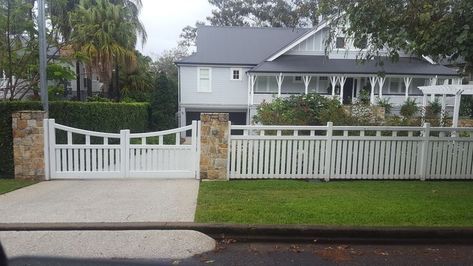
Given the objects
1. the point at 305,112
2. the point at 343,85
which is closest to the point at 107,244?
the point at 305,112

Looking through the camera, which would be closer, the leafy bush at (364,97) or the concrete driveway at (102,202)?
the concrete driveway at (102,202)

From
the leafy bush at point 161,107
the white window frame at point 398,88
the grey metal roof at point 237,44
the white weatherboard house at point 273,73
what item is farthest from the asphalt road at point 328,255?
the white window frame at point 398,88

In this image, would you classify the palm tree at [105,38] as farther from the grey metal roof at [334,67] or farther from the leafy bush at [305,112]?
the leafy bush at [305,112]

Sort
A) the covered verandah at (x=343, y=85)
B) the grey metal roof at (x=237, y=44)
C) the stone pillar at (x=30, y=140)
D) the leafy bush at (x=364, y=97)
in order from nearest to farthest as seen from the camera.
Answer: the stone pillar at (x=30, y=140), the leafy bush at (x=364, y=97), the covered verandah at (x=343, y=85), the grey metal roof at (x=237, y=44)

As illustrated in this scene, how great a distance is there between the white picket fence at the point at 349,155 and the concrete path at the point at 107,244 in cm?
355

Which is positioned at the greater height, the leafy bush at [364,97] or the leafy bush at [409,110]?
the leafy bush at [364,97]

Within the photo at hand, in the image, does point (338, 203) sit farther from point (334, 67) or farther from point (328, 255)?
point (334, 67)

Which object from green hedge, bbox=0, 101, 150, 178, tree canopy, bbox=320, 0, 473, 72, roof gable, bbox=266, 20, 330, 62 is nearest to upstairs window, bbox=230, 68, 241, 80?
roof gable, bbox=266, 20, 330, 62

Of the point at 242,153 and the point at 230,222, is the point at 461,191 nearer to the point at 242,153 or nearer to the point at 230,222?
the point at 242,153

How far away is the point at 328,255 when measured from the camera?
479cm

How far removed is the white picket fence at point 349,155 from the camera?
336 inches

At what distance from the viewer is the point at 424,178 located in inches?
346

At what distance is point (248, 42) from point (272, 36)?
1859mm

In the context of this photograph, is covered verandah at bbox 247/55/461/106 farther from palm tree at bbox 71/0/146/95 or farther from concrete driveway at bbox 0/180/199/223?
concrete driveway at bbox 0/180/199/223
